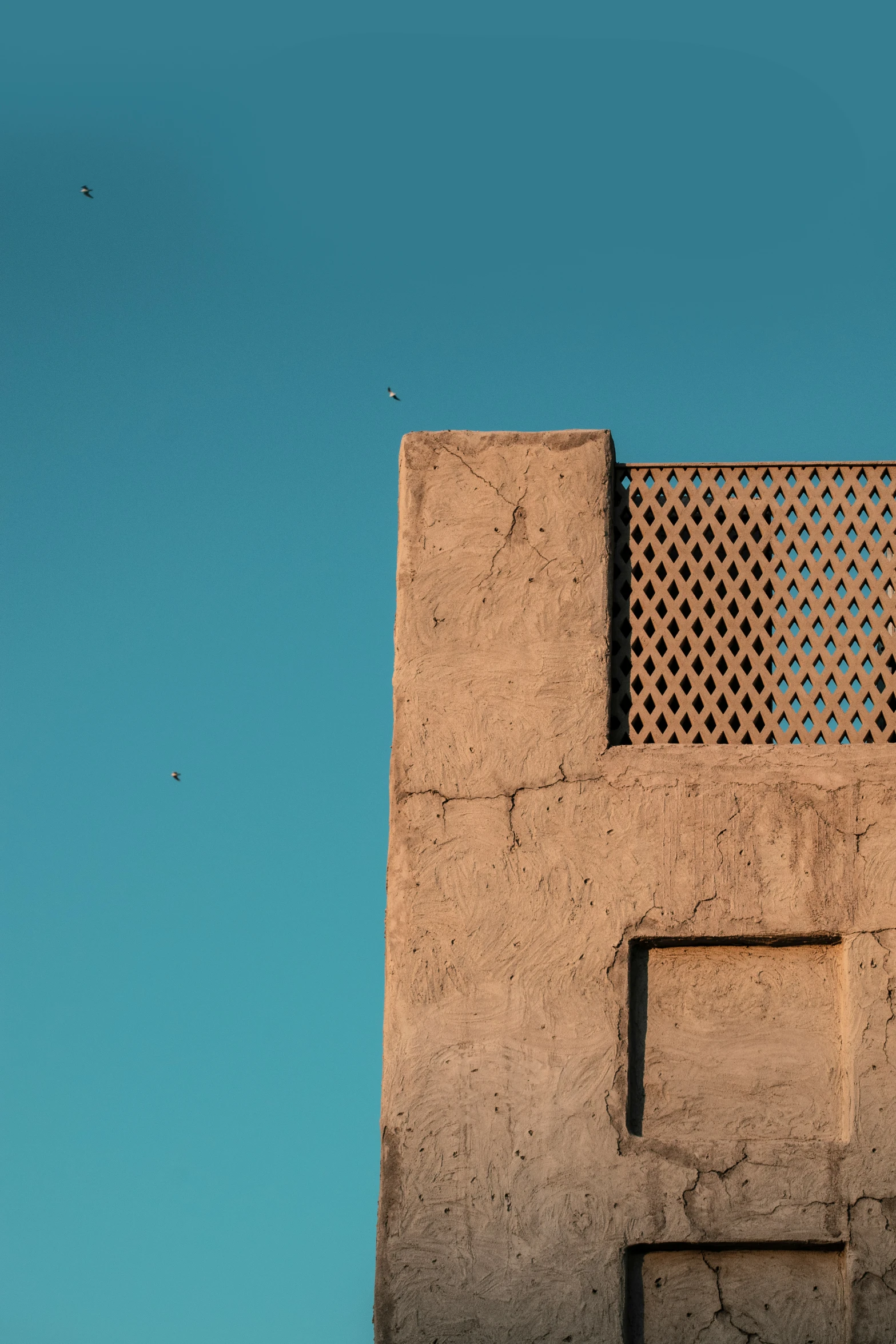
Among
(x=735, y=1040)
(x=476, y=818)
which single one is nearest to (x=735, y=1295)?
(x=735, y=1040)

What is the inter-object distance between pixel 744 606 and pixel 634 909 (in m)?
1.59

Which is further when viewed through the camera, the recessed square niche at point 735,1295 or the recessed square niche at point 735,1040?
the recessed square niche at point 735,1040

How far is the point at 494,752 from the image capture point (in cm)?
710

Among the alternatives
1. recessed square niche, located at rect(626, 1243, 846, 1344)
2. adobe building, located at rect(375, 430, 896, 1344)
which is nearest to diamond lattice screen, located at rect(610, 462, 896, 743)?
adobe building, located at rect(375, 430, 896, 1344)

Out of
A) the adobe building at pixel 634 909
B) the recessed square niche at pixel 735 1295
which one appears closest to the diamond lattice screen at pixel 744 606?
the adobe building at pixel 634 909

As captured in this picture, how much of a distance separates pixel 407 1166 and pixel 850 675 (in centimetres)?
304

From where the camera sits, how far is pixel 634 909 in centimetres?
686

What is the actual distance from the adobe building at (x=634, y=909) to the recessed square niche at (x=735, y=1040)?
0.04 feet

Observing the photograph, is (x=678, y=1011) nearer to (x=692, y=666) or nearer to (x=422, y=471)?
(x=692, y=666)

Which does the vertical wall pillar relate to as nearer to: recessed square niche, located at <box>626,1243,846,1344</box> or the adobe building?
the adobe building

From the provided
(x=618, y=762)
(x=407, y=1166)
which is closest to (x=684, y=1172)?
(x=407, y=1166)

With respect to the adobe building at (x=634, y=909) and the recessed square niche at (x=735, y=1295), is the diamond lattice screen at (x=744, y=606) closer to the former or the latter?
the adobe building at (x=634, y=909)

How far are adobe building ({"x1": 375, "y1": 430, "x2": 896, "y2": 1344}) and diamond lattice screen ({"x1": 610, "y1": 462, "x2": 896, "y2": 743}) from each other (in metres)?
0.02

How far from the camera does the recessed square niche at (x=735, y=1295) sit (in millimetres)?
6566
